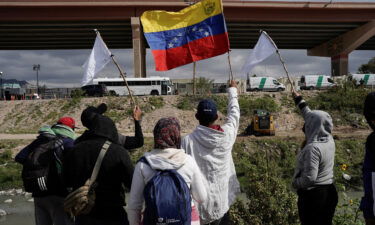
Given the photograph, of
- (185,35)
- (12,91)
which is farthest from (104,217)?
(12,91)

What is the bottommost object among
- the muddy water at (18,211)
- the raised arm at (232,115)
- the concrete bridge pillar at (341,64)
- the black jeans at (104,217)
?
the muddy water at (18,211)

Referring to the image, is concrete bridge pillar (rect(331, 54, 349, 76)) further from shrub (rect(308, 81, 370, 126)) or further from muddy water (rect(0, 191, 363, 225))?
muddy water (rect(0, 191, 363, 225))

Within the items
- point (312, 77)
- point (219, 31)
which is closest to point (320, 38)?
point (312, 77)

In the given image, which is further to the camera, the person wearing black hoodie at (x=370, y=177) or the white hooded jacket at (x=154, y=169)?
the person wearing black hoodie at (x=370, y=177)

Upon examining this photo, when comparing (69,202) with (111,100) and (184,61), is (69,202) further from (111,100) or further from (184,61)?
(111,100)

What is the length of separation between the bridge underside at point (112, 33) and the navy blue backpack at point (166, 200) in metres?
34.7

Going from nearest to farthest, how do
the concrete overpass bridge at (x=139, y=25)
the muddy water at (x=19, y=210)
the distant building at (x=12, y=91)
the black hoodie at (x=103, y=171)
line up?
1. the black hoodie at (x=103, y=171)
2. the muddy water at (x=19, y=210)
3. the concrete overpass bridge at (x=139, y=25)
4. the distant building at (x=12, y=91)

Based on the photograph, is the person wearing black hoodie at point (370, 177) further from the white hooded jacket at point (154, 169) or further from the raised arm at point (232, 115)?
the white hooded jacket at point (154, 169)

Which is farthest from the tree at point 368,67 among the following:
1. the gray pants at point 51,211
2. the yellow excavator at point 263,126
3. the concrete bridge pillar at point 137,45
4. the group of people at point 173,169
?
the gray pants at point 51,211

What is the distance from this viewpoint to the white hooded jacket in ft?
9.48

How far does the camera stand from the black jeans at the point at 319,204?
3.84 metres

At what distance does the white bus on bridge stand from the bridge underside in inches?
223

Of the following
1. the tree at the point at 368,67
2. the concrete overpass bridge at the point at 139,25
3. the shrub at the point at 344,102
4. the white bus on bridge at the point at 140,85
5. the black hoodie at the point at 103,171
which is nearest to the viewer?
the black hoodie at the point at 103,171

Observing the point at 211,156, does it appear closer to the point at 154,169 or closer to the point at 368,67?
the point at 154,169
